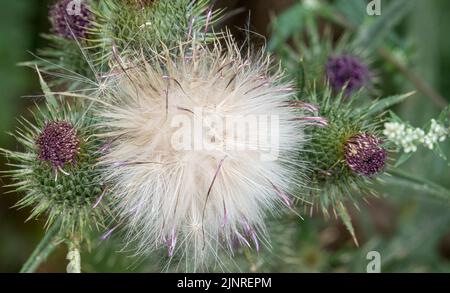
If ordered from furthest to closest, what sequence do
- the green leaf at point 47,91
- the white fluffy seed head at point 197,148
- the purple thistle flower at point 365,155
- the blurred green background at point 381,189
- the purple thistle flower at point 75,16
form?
1. the blurred green background at point 381,189
2. the purple thistle flower at point 75,16
3. the green leaf at point 47,91
4. the purple thistle flower at point 365,155
5. the white fluffy seed head at point 197,148

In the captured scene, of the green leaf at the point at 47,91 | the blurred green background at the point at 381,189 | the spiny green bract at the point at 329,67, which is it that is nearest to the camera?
the green leaf at the point at 47,91

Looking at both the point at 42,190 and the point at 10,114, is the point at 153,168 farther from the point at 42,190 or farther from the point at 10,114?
the point at 10,114

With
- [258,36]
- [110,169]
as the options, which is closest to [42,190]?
[110,169]

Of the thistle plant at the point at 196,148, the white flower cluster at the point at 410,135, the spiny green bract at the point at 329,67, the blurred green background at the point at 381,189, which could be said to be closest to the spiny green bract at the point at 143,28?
the thistle plant at the point at 196,148

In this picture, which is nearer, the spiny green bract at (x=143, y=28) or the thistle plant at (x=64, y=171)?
the thistle plant at (x=64, y=171)

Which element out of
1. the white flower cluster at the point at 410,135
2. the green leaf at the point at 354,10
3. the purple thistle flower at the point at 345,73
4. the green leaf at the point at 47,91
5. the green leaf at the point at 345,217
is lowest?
the green leaf at the point at 345,217

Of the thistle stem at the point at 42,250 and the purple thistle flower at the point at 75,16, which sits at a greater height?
the purple thistle flower at the point at 75,16

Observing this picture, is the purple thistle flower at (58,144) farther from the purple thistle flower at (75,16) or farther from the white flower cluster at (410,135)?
the white flower cluster at (410,135)
